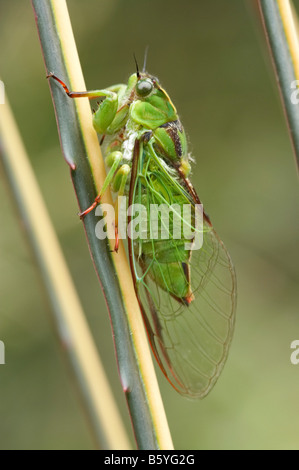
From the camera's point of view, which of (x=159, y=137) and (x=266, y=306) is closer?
(x=159, y=137)

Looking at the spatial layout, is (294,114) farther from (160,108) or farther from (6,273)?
(6,273)

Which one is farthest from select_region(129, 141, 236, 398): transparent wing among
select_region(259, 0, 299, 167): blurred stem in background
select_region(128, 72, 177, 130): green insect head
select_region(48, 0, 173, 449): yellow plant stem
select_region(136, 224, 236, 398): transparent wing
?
select_region(259, 0, 299, 167): blurred stem in background

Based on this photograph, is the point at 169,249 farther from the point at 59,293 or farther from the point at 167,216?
the point at 59,293

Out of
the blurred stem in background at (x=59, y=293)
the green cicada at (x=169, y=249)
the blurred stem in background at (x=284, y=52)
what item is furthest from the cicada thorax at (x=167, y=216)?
the blurred stem in background at (x=284, y=52)

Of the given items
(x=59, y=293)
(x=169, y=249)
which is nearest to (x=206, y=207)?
(x=169, y=249)

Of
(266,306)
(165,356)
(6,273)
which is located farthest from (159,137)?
(266,306)

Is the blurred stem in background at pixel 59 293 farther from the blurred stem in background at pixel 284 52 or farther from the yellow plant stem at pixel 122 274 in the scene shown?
the blurred stem in background at pixel 284 52
